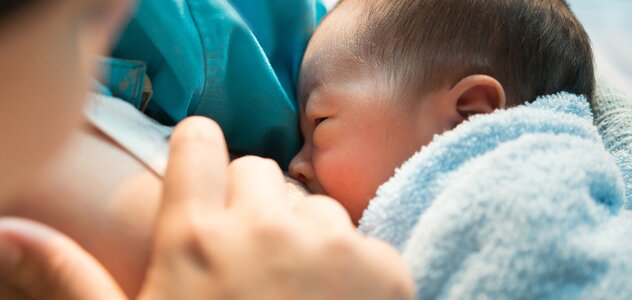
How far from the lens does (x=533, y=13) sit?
0.71 metres

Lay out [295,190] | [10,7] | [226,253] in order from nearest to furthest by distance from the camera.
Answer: [10,7] → [226,253] → [295,190]

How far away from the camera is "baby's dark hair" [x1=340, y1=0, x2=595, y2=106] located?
679 mm

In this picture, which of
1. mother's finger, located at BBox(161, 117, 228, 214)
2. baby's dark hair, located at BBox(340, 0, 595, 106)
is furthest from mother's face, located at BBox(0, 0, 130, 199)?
baby's dark hair, located at BBox(340, 0, 595, 106)

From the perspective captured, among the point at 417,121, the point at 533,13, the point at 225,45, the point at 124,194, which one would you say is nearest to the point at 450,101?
the point at 417,121

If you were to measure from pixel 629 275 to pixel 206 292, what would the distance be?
0.34 m

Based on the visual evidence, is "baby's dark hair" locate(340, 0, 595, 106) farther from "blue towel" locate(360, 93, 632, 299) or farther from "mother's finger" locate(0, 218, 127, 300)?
"mother's finger" locate(0, 218, 127, 300)

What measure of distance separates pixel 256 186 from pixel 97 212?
0.40ft

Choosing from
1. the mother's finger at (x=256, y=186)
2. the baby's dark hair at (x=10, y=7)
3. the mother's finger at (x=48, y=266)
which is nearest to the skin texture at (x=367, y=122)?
the mother's finger at (x=256, y=186)

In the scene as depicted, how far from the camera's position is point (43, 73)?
0.31 m

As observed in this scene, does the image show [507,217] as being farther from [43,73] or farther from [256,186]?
[43,73]

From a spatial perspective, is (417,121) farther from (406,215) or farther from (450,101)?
(406,215)

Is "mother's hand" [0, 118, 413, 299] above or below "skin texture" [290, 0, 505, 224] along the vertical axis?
above

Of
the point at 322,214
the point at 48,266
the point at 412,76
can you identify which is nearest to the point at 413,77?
the point at 412,76

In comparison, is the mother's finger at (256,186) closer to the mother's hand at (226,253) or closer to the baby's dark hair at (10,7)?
the mother's hand at (226,253)
